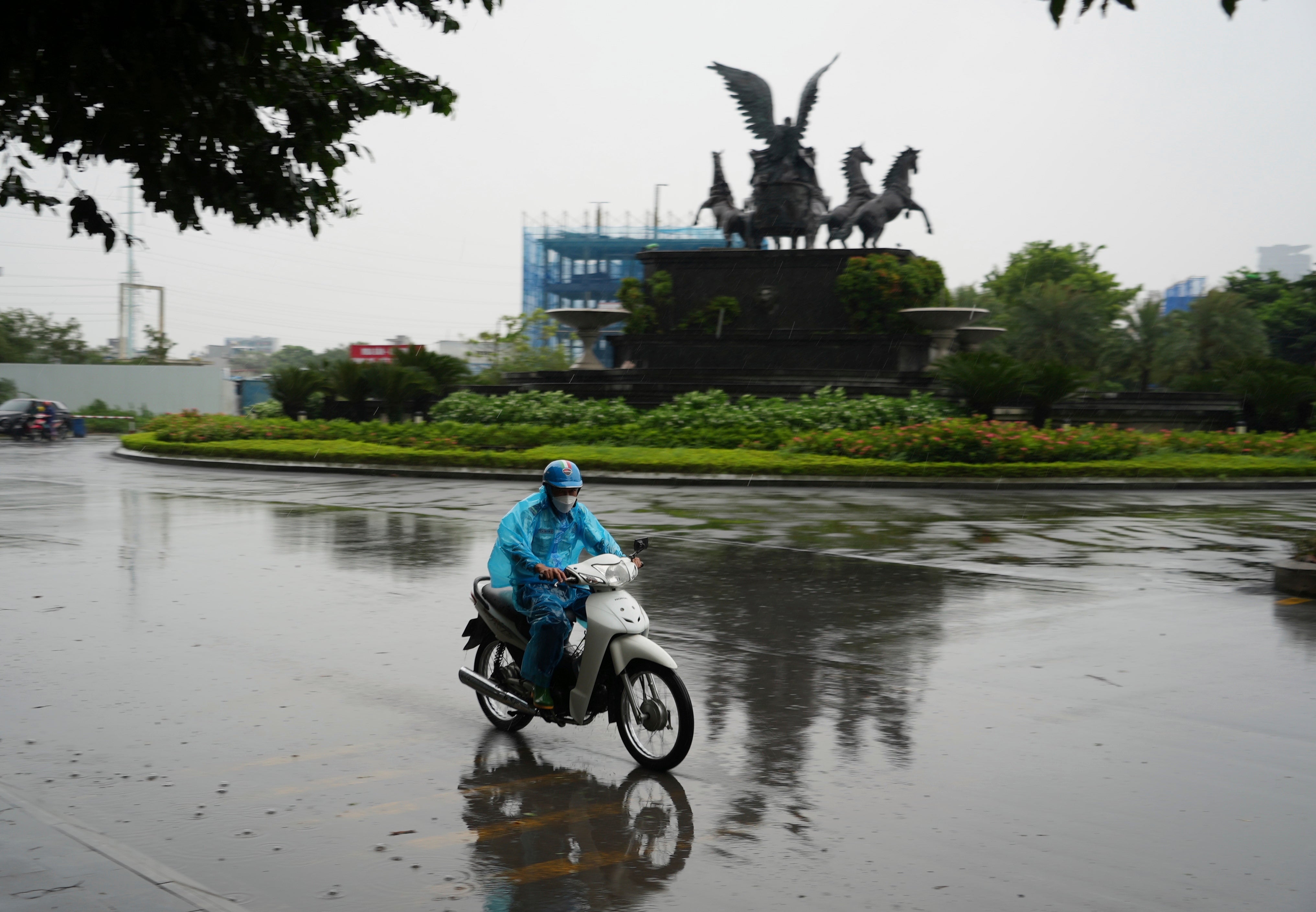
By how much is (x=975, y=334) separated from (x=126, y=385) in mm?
39382

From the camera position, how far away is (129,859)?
4.12 meters

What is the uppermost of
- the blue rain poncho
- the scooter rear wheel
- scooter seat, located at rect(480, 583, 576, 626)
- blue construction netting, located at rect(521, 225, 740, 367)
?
blue construction netting, located at rect(521, 225, 740, 367)

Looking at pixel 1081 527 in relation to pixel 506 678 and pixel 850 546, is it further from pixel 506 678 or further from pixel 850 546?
pixel 506 678

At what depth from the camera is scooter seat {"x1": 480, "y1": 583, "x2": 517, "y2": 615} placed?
5793mm

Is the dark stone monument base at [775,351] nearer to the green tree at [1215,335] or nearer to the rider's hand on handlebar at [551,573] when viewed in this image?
the green tree at [1215,335]

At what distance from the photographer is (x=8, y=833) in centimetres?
432

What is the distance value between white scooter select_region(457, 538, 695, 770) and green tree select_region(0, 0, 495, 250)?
236 centimetres

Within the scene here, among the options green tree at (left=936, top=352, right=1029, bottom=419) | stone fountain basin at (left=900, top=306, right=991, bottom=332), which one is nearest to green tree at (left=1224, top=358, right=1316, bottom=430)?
green tree at (left=936, top=352, right=1029, bottom=419)

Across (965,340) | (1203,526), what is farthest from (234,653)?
(965,340)

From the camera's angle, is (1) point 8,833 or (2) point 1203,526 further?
(2) point 1203,526

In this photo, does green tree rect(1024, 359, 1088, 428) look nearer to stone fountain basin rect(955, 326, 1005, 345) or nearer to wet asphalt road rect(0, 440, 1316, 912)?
stone fountain basin rect(955, 326, 1005, 345)

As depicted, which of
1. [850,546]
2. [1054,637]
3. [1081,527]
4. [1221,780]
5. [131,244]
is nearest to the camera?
[1221,780]

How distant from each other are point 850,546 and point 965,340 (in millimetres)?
23817

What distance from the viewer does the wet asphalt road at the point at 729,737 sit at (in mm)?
4141
